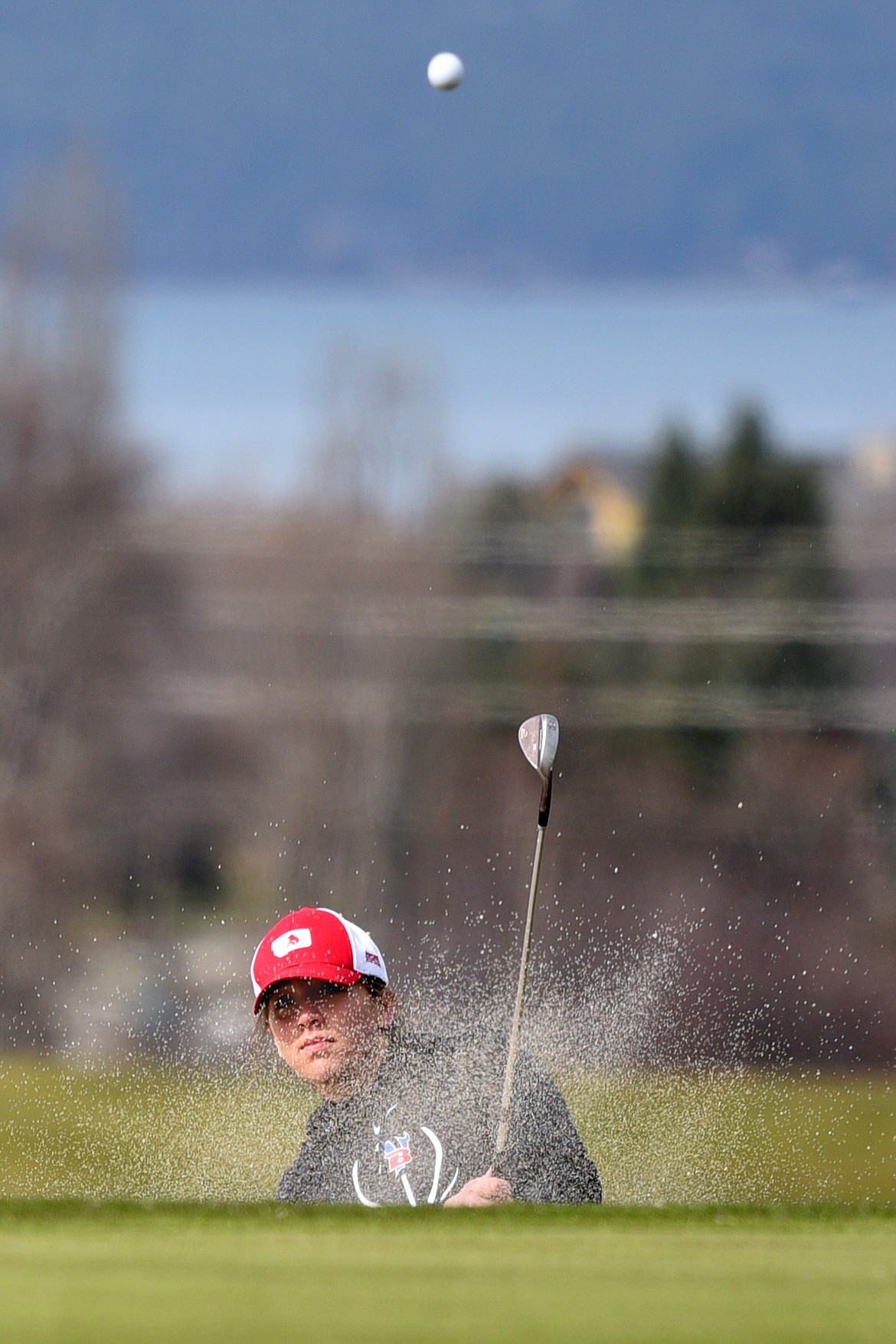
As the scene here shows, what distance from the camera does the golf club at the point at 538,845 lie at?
381 centimetres

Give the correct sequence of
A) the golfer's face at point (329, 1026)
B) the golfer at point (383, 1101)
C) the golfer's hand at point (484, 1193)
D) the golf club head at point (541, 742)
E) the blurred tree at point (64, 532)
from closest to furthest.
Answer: the golfer's hand at point (484, 1193), the golfer at point (383, 1101), the golfer's face at point (329, 1026), the golf club head at point (541, 742), the blurred tree at point (64, 532)

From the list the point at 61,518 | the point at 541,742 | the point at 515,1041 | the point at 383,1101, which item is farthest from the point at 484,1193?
the point at 61,518

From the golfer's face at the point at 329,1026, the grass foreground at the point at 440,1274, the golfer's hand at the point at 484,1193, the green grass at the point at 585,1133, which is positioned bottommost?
the green grass at the point at 585,1133

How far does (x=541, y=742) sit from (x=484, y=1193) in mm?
990

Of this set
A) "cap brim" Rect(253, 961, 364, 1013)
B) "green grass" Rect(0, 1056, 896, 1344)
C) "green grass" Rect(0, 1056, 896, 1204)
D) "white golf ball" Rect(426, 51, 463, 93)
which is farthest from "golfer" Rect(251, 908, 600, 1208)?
"white golf ball" Rect(426, 51, 463, 93)

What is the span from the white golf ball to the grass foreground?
792cm

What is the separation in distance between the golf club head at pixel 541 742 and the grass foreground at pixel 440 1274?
95 centimetres

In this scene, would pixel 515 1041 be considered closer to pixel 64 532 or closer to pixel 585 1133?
pixel 585 1133

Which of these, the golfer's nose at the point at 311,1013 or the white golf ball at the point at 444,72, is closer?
the golfer's nose at the point at 311,1013

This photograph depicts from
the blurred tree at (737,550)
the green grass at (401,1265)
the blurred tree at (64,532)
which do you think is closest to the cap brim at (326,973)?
the green grass at (401,1265)

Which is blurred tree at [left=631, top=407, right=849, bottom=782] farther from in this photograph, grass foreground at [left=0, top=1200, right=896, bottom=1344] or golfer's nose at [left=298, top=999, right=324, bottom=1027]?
grass foreground at [left=0, top=1200, right=896, bottom=1344]

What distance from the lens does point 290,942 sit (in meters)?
3.94

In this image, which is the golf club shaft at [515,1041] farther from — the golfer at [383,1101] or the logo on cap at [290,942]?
the logo on cap at [290,942]

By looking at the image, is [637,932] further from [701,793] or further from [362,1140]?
[362,1140]
